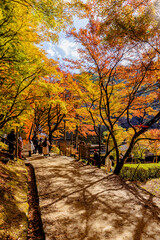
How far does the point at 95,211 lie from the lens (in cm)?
321

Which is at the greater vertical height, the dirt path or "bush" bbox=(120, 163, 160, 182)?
the dirt path

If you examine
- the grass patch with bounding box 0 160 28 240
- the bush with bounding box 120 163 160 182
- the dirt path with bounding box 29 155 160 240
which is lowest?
the bush with bounding box 120 163 160 182

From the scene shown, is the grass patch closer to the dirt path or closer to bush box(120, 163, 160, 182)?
the dirt path

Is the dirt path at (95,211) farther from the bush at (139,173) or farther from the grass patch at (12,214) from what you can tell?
the bush at (139,173)

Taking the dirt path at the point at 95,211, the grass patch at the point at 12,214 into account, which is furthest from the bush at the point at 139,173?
the grass patch at the point at 12,214

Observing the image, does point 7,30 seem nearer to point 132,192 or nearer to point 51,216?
point 51,216

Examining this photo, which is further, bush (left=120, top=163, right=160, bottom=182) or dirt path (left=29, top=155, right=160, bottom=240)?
bush (left=120, top=163, right=160, bottom=182)

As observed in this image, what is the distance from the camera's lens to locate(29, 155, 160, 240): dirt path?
8.19 ft

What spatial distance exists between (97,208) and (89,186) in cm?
136

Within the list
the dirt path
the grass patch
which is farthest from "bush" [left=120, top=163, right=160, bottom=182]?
the grass patch

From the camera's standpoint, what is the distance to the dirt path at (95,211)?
250 centimetres

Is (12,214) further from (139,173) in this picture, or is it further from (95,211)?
(139,173)

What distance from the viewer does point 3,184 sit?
3809 mm

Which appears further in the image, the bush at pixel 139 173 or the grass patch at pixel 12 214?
the bush at pixel 139 173
